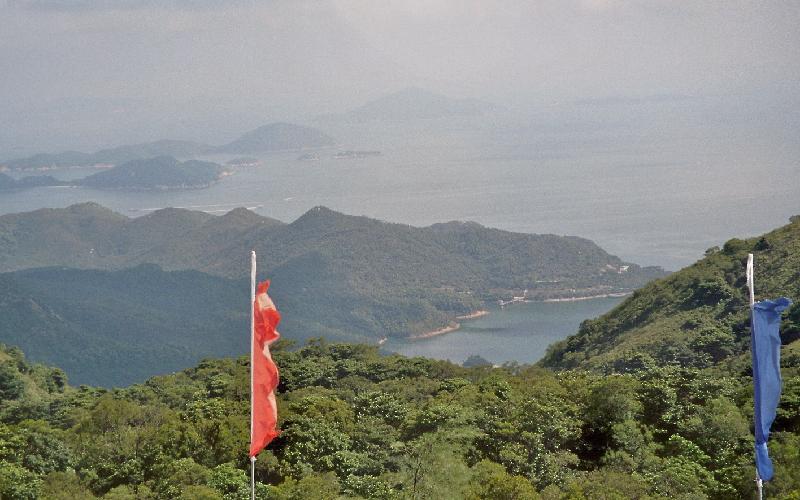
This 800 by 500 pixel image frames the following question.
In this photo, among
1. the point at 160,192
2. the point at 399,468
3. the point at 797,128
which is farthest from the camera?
the point at 160,192

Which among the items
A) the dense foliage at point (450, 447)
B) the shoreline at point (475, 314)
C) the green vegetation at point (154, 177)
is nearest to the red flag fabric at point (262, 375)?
the dense foliage at point (450, 447)

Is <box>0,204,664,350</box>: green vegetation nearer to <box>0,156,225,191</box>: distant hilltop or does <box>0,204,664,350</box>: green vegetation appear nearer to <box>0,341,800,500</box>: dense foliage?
<box>0,156,225,191</box>: distant hilltop

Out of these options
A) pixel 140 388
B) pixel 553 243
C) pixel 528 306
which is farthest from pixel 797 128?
pixel 140 388

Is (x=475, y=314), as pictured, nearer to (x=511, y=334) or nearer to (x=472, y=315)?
(x=472, y=315)

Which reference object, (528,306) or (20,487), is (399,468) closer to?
(20,487)

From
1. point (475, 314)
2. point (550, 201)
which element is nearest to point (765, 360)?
point (475, 314)

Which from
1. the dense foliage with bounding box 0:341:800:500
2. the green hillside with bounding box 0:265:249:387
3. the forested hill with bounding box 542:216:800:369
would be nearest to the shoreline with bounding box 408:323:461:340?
the green hillside with bounding box 0:265:249:387

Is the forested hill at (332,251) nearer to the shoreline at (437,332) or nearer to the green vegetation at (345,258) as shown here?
the green vegetation at (345,258)
